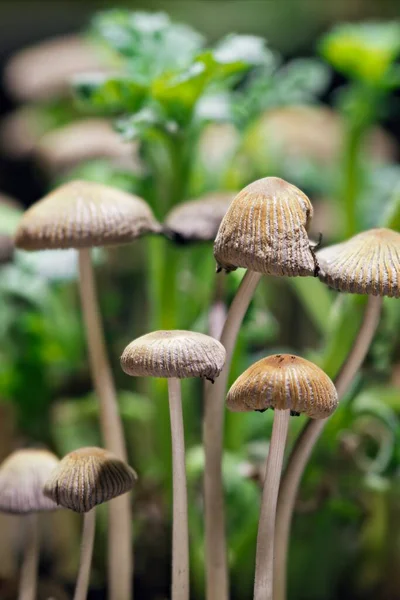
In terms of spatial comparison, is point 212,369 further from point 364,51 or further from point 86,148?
point 86,148

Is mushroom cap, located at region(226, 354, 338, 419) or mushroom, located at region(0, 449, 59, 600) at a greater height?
mushroom cap, located at region(226, 354, 338, 419)

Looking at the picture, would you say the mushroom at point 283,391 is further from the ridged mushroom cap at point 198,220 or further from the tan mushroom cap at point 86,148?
the tan mushroom cap at point 86,148

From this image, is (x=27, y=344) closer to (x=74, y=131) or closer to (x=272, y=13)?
(x=74, y=131)

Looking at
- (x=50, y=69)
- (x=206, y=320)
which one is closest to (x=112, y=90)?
(x=206, y=320)

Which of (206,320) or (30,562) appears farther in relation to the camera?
(206,320)

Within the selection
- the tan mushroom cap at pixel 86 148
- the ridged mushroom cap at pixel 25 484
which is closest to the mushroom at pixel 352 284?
the ridged mushroom cap at pixel 25 484

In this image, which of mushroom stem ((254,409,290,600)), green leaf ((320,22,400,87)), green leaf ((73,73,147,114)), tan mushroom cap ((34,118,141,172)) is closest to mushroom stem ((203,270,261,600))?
mushroom stem ((254,409,290,600))

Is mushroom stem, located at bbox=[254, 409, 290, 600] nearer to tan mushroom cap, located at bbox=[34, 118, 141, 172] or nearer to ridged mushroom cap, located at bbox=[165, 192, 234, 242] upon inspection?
ridged mushroom cap, located at bbox=[165, 192, 234, 242]
